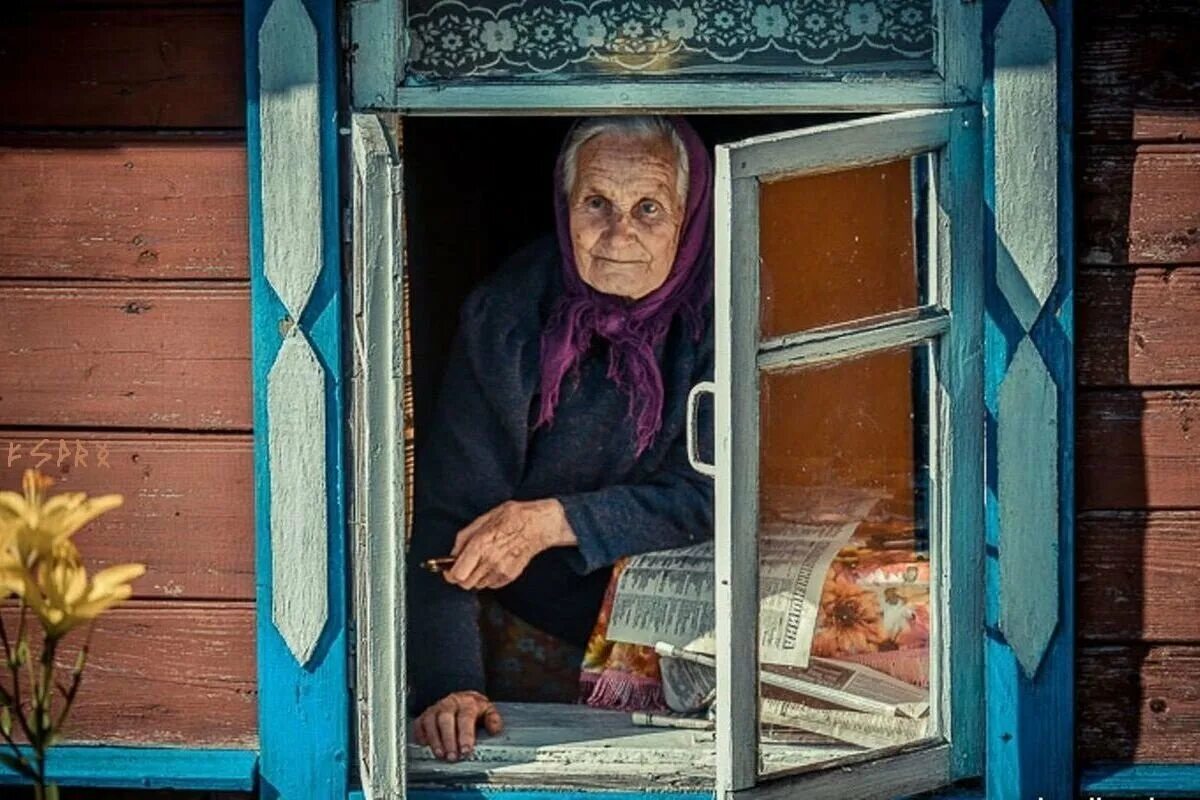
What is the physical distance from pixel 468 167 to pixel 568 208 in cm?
51

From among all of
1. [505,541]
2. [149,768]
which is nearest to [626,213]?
[505,541]

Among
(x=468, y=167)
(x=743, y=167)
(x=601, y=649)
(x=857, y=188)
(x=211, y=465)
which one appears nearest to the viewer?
(x=743, y=167)

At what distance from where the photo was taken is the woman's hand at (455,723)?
371cm

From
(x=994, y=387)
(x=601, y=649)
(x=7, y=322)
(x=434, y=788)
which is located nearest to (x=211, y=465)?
(x=7, y=322)

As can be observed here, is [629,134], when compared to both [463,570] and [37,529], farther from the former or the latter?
[37,529]

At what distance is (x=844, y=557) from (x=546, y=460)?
107 cm

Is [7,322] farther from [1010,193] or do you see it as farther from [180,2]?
[1010,193]

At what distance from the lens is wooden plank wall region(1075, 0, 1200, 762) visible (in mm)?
3473

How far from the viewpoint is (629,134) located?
426 centimetres

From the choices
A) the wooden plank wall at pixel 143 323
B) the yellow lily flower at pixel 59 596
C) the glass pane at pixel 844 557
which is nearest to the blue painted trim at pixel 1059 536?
the glass pane at pixel 844 557

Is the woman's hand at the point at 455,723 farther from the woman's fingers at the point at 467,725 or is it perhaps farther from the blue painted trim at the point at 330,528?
the blue painted trim at the point at 330,528

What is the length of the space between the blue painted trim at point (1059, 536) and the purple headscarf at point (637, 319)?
98 cm

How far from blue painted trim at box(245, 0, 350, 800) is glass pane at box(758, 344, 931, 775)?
2.52 feet

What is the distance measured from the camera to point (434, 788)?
3.57 m
